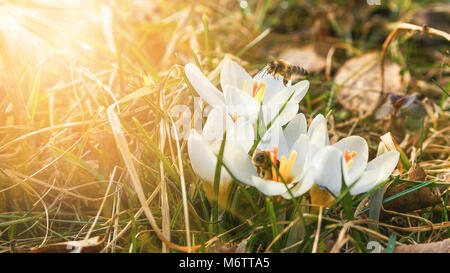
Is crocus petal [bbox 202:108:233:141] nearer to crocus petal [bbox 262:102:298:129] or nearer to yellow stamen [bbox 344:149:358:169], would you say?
crocus petal [bbox 262:102:298:129]

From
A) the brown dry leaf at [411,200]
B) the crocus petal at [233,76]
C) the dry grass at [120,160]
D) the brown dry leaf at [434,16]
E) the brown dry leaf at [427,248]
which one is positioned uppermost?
the brown dry leaf at [434,16]

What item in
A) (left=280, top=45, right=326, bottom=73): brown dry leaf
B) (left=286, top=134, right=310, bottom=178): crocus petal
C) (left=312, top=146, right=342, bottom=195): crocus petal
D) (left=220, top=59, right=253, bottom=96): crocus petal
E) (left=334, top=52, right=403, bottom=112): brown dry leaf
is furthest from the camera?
(left=280, top=45, right=326, bottom=73): brown dry leaf

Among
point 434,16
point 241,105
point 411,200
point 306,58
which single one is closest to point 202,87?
point 241,105

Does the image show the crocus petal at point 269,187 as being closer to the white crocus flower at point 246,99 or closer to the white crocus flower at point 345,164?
the white crocus flower at point 345,164

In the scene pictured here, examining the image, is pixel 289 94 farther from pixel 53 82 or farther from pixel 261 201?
pixel 53 82

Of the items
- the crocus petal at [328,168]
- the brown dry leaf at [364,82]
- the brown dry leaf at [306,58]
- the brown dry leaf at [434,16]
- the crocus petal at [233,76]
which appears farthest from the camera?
the brown dry leaf at [434,16]

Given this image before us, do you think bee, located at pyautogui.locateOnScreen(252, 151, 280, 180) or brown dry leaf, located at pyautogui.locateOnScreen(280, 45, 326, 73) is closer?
bee, located at pyautogui.locateOnScreen(252, 151, 280, 180)

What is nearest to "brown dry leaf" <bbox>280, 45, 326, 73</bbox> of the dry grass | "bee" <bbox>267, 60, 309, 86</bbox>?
the dry grass

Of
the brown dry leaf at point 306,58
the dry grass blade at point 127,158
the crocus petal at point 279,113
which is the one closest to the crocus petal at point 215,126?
the crocus petal at point 279,113
